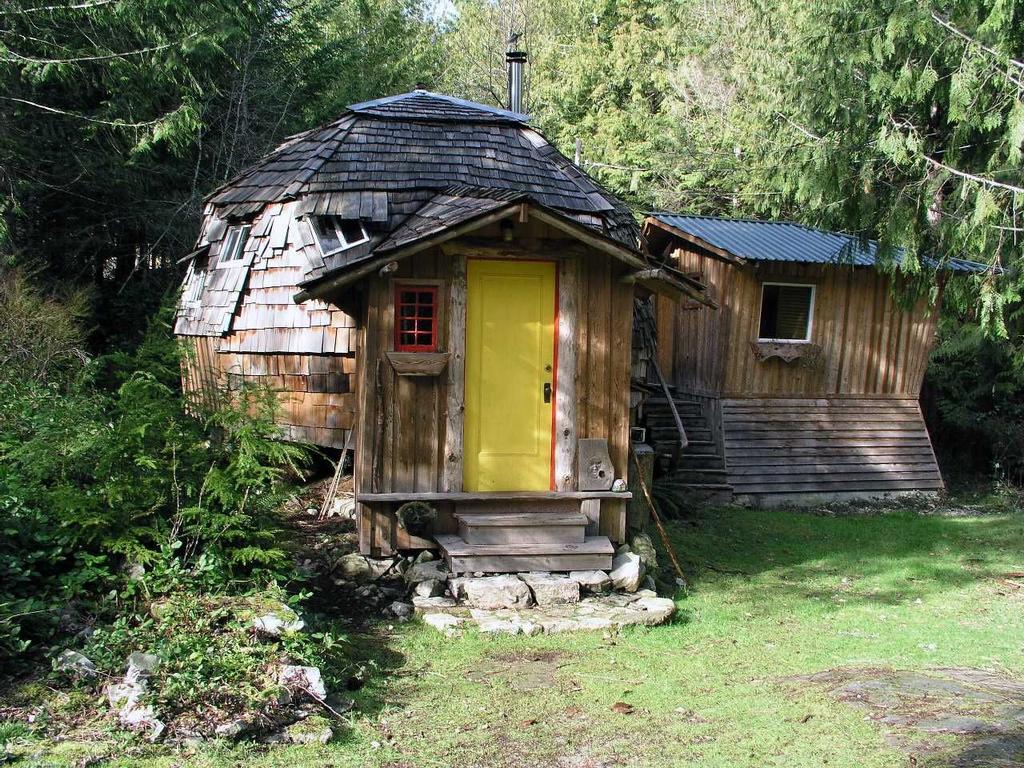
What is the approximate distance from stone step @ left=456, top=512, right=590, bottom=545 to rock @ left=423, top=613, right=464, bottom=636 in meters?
0.96

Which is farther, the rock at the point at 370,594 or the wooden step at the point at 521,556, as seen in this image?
the wooden step at the point at 521,556

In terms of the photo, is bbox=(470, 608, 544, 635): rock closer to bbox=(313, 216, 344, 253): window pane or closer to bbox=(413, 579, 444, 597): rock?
bbox=(413, 579, 444, 597): rock

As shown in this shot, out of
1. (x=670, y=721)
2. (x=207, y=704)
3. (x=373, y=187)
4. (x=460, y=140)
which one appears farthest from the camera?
(x=460, y=140)

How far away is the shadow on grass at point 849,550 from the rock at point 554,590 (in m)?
1.57

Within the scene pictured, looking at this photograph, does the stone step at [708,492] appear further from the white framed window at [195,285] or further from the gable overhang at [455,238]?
the white framed window at [195,285]

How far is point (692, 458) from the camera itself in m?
14.3

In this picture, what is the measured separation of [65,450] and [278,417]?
3.77 m

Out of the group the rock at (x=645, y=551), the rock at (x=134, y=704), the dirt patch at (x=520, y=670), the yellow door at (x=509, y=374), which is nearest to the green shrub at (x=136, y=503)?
the rock at (x=134, y=704)

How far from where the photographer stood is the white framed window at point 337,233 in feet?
30.0

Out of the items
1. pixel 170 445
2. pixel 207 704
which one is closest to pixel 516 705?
pixel 207 704

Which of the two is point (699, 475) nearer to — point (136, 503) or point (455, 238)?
point (455, 238)

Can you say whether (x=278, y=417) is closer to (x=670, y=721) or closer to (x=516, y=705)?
(x=516, y=705)

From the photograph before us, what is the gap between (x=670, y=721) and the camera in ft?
17.9

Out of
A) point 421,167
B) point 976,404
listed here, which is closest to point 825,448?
point 976,404
